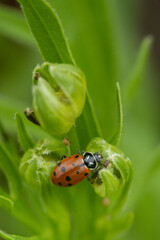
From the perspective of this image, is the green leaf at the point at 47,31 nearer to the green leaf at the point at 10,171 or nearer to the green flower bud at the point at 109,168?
the green flower bud at the point at 109,168

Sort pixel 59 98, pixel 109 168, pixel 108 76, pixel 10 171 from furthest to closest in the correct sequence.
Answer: pixel 108 76
pixel 10 171
pixel 109 168
pixel 59 98

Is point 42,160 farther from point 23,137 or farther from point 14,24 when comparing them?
point 14,24

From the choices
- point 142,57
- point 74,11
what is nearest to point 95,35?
point 74,11

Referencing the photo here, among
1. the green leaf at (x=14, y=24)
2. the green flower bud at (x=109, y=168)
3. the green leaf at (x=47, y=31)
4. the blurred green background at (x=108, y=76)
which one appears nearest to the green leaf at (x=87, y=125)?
the green leaf at (x=47, y=31)

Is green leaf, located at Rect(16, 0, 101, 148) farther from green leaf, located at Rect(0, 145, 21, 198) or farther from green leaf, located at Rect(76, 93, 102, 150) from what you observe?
green leaf, located at Rect(0, 145, 21, 198)

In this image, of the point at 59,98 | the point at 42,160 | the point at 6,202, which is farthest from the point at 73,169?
the point at 59,98

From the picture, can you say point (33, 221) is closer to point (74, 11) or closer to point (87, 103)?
point (87, 103)
